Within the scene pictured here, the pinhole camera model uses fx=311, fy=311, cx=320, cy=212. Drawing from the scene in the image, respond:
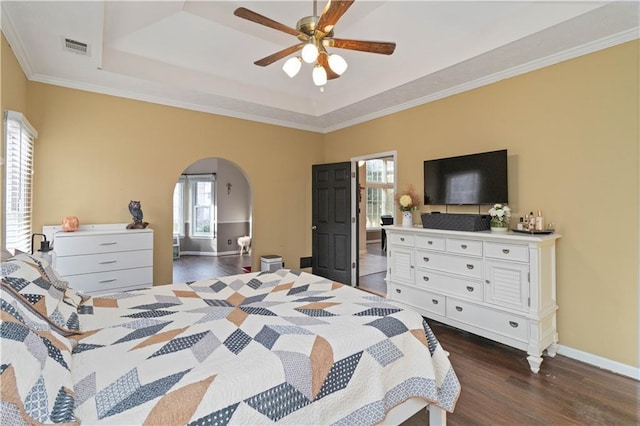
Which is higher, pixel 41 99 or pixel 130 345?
pixel 41 99

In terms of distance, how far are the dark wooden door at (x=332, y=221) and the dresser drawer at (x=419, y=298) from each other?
53.3 inches

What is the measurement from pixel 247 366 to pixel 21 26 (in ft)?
10.4

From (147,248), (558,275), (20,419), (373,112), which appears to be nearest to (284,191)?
(373,112)

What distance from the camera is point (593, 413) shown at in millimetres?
2025

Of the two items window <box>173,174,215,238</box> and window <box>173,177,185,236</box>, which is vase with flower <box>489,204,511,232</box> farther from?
window <box>173,177,185,236</box>

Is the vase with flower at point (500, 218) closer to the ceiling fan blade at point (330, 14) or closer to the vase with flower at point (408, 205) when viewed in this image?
the vase with flower at point (408, 205)

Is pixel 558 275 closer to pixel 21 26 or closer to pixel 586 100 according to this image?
pixel 586 100

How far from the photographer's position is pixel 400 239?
3.69 metres

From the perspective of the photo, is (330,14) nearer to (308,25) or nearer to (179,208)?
(308,25)

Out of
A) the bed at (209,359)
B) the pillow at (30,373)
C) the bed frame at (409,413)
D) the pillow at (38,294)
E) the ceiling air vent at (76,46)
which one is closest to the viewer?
the pillow at (30,373)

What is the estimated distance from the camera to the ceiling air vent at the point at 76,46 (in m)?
2.70

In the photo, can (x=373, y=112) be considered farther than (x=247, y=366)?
Yes

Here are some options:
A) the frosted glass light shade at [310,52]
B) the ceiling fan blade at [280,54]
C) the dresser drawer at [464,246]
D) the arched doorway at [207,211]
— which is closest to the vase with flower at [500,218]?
the dresser drawer at [464,246]

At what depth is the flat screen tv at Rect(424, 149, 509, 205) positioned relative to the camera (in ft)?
10.3
